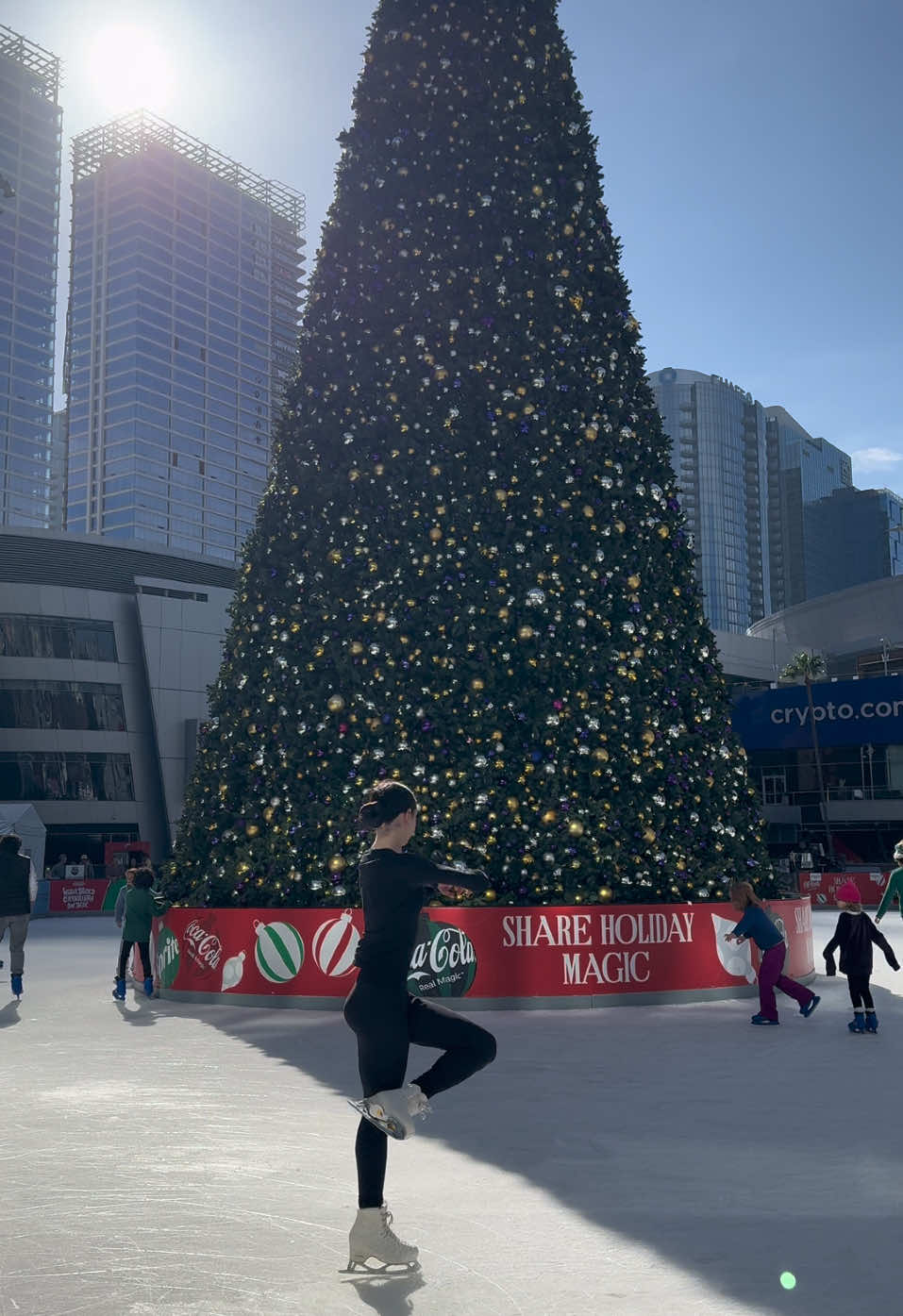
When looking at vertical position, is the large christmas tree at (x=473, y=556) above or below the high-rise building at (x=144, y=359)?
below

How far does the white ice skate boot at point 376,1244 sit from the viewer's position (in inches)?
175

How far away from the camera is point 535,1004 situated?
12859 millimetres

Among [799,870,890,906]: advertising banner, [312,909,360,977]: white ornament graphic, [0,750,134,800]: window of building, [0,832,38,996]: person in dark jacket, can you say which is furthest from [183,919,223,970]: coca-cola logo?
[0,750,134,800]: window of building

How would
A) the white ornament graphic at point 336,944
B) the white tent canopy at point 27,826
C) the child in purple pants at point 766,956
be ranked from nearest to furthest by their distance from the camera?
the child in purple pants at point 766,956 < the white ornament graphic at point 336,944 < the white tent canopy at point 27,826

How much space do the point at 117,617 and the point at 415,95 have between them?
44.7 m

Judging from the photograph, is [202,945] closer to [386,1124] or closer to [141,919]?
[141,919]

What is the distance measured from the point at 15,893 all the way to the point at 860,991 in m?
9.20

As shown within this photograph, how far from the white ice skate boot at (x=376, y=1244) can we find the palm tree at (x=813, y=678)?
5384 centimetres

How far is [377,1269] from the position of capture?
452cm

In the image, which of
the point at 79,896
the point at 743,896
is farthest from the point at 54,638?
the point at 743,896

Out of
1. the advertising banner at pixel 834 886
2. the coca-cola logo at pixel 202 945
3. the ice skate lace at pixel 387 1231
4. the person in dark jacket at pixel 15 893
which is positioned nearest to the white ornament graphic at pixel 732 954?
the coca-cola logo at pixel 202 945

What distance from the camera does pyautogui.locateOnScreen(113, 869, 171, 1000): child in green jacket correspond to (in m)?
14.4

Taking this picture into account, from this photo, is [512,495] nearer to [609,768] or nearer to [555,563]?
[555,563]

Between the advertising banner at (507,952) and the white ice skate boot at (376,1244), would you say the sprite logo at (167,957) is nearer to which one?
the advertising banner at (507,952)
